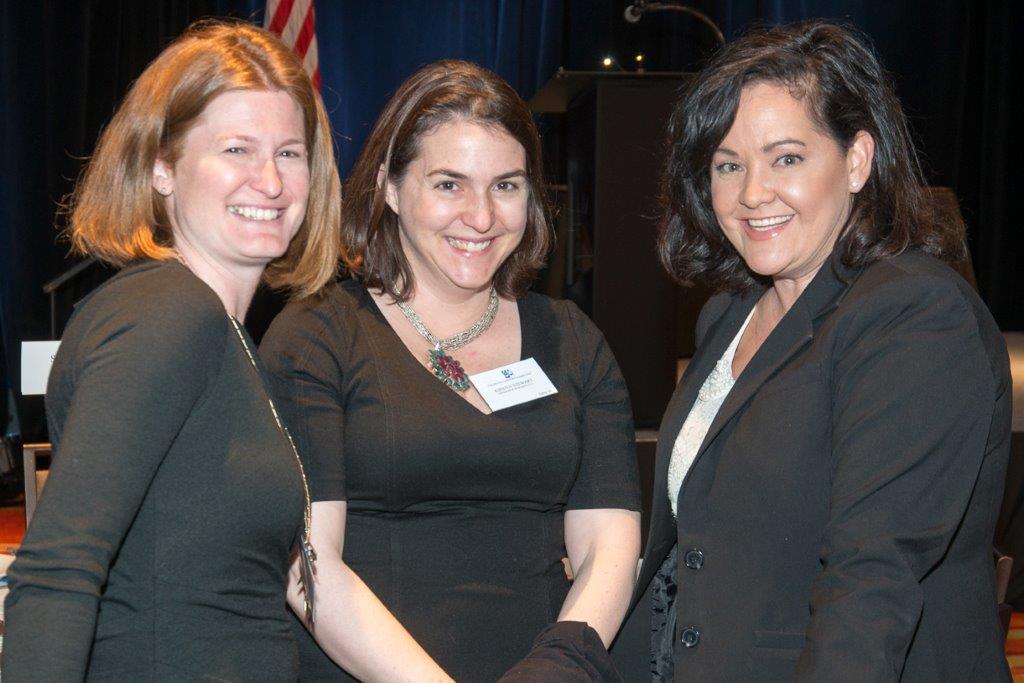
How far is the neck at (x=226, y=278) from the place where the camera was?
58.7 inches

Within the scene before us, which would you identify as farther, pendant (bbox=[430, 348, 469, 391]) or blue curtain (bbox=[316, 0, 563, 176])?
blue curtain (bbox=[316, 0, 563, 176])

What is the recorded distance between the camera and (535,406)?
1.91 metres

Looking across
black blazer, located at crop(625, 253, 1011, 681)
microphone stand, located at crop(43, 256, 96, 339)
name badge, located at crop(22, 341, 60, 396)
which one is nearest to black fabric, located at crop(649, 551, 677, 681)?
black blazer, located at crop(625, 253, 1011, 681)

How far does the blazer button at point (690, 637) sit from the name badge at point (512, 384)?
19.2 inches

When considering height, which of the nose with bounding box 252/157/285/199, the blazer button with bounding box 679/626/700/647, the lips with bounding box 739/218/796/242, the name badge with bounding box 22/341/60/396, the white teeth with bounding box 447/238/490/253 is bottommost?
the blazer button with bounding box 679/626/700/647

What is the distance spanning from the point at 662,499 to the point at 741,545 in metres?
0.27

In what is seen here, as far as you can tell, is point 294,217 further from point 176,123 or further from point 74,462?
point 74,462

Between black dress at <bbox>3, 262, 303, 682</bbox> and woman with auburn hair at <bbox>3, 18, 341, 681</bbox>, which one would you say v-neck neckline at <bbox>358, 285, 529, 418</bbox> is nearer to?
woman with auburn hair at <bbox>3, 18, 341, 681</bbox>

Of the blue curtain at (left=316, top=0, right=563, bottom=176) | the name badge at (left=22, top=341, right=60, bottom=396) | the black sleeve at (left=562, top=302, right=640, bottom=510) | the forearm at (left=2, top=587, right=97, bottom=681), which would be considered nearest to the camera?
the forearm at (left=2, top=587, right=97, bottom=681)

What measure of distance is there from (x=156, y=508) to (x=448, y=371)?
0.76 metres

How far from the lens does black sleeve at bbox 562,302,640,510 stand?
1.94m

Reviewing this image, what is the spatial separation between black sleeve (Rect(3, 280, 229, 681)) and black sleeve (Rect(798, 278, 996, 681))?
0.84 metres

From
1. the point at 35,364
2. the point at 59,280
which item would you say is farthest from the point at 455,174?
the point at 59,280

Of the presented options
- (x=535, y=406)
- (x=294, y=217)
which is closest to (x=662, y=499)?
(x=535, y=406)
